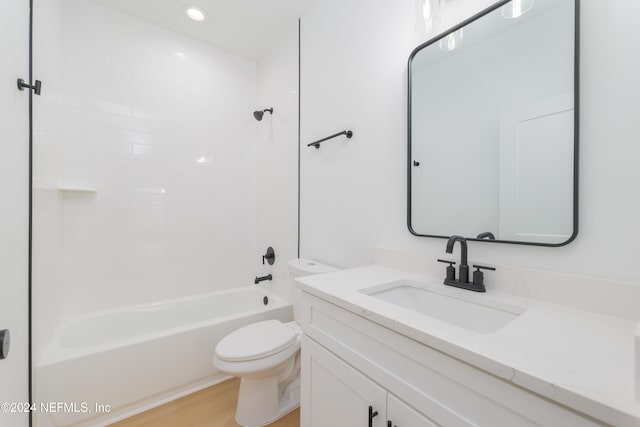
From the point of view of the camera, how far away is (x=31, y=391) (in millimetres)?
1175

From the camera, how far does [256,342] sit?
140cm

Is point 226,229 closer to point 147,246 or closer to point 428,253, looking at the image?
point 147,246

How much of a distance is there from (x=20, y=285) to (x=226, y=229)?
141 centimetres

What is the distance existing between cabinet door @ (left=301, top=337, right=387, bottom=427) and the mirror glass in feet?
2.16

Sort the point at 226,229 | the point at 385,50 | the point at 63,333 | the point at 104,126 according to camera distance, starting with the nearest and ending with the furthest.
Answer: the point at 385,50, the point at 63,333, the point at 104,126, the point at 226,229

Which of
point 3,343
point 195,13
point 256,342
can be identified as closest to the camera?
point 3,343

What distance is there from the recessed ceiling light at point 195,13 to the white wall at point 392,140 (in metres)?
0.76

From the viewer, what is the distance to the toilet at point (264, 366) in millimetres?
1300

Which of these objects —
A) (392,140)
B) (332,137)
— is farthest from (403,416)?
(332,137)

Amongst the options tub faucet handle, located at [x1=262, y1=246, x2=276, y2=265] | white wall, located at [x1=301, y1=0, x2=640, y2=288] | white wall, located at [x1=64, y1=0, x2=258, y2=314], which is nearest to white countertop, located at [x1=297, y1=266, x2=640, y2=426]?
white wall, located at [x1=301, y1=0, x2=640, y2=288]

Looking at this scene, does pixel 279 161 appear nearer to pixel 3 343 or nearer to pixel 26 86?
pixel 26 86

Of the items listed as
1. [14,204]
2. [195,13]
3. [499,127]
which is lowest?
[14,204]

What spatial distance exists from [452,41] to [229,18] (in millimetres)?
1709

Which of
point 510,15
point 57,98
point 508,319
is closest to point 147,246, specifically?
point 57,98
